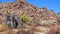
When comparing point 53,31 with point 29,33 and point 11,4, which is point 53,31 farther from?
point 11,4

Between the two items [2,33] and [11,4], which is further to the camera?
[11,4]

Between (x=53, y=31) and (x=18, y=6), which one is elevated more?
(x=18, y=6)

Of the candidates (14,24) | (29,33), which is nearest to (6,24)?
(14,24)

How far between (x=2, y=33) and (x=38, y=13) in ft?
155

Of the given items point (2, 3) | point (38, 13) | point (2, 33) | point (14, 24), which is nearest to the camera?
point (2, 33)

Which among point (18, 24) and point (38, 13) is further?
point (38, 13)

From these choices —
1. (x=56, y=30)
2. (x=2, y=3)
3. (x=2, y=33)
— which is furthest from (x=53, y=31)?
(x=2, y=3)

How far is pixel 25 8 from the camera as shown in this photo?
69000mm

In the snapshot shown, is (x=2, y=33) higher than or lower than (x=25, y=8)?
lower

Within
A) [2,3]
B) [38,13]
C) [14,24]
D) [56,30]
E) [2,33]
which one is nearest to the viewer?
[56,30]

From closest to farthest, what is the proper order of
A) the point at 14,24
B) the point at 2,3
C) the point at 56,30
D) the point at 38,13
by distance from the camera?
the point at 56,30 → the point at 14,24 → the point at 38,13 → the point at 2,3

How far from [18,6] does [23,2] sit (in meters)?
2.37

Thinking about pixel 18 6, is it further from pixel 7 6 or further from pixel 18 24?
pixel 18 24

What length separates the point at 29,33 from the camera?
20.6m
